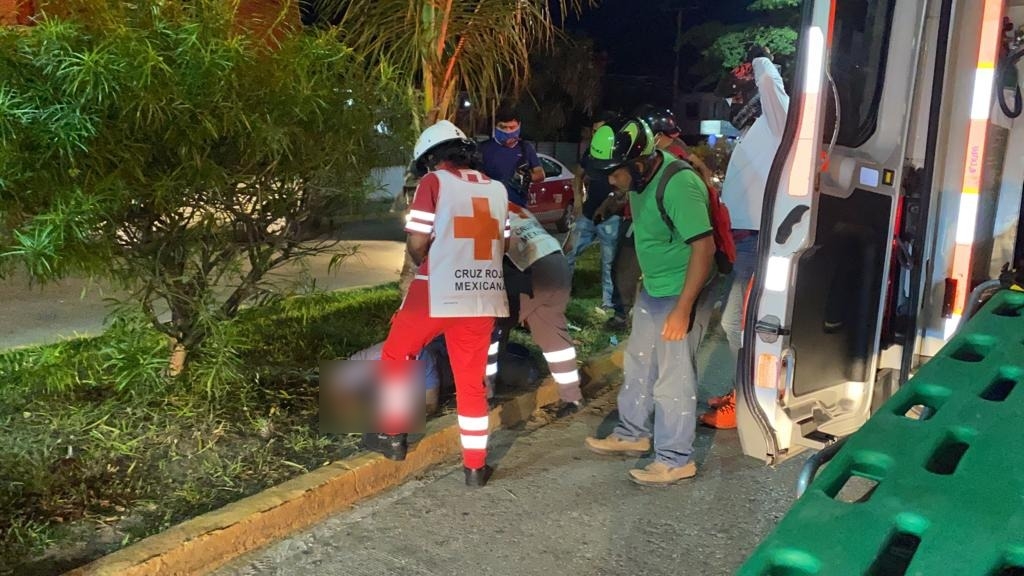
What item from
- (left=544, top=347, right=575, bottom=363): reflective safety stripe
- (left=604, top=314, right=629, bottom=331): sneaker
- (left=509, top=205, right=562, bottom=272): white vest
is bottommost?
(left=604, top=314, right=629, bottom=331): sneaker

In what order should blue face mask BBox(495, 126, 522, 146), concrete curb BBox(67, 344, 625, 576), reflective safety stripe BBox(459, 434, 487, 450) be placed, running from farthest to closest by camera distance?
blue face mask BBox(495, 126, 522, 146) < reflective safety stripe BBox(459, 434, 487, 450) < concrete curb BBox(67, 344, 625, 576)

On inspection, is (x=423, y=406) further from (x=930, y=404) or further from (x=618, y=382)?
(x=930, y=404)

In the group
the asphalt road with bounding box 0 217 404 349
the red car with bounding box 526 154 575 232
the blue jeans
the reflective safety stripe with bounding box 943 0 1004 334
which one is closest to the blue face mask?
the blue jeans

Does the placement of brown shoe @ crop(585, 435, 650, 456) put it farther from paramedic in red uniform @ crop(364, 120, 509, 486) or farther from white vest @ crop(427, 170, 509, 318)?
white vest @ crop(427, 170, 509, 318)

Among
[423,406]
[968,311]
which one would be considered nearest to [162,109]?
[423,406]

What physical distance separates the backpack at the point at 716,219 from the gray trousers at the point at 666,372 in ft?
0.79

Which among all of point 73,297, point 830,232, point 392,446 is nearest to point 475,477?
point 392,446

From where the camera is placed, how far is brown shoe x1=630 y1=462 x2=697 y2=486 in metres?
4.09

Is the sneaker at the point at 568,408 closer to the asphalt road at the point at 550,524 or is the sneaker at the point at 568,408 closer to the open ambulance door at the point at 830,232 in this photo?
the asphalt road at the point at 550,524

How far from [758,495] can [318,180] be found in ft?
8.96

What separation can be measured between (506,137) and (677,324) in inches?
121

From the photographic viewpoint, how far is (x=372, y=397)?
4.11 meters

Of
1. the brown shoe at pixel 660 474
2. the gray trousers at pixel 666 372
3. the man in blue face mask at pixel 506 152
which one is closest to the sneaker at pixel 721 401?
the gray trousers at pixel 666 372

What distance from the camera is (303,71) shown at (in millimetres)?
3943
